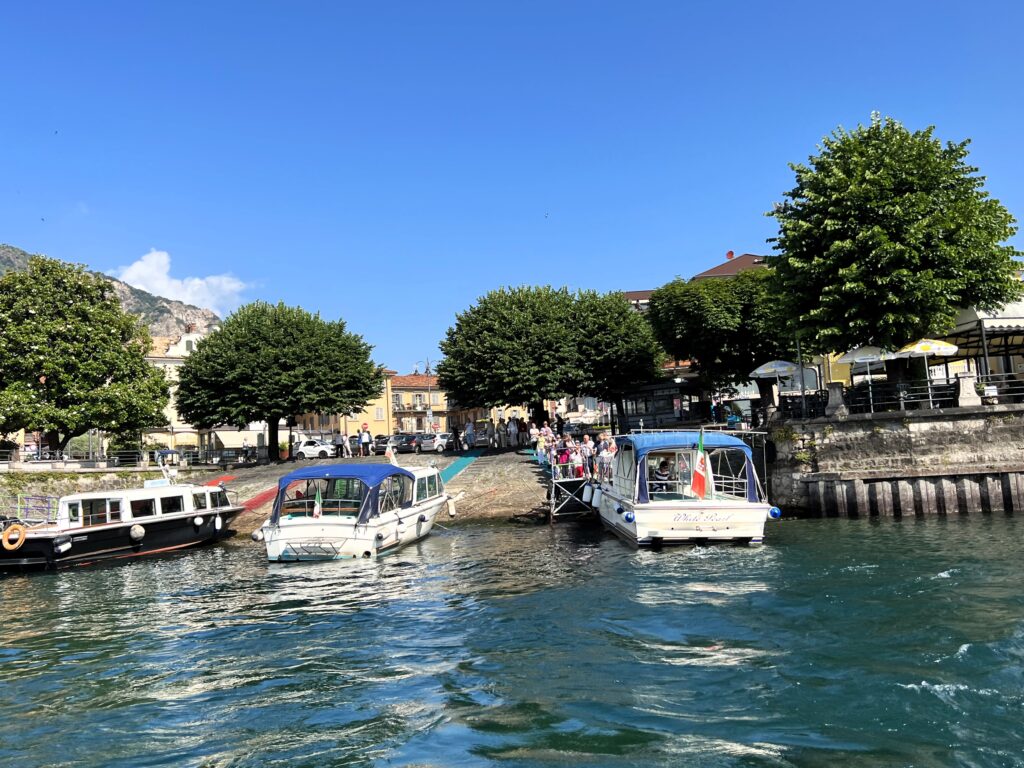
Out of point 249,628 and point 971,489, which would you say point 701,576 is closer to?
point 249,628

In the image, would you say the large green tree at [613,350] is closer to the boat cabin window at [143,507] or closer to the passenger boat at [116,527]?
the passenger boat at [116,527]

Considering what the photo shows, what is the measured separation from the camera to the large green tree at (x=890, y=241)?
2597 centimetres

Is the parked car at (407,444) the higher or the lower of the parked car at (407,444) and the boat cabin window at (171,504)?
the higher

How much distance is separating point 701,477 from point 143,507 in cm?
1781

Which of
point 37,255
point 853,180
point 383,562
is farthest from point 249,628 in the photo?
point 37,255

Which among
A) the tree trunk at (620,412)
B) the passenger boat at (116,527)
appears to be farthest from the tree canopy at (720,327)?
the passenger boat at (116,527)

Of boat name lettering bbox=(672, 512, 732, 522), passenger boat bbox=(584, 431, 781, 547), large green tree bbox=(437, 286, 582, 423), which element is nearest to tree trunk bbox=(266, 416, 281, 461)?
large green tree bbox=(437, 286, 582, 423)

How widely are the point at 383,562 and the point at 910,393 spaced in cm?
1880

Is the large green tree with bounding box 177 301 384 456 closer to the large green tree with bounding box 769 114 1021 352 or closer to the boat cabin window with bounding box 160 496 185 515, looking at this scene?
the boat cabin window with bounding box 160 496 185 515

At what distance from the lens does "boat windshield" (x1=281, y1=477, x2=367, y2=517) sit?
20703mm

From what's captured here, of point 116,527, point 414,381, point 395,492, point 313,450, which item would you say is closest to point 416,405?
point 414,381

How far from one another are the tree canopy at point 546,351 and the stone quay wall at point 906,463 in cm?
1909

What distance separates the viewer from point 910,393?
86.5ft

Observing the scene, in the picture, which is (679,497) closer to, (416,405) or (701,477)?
(701,477)
